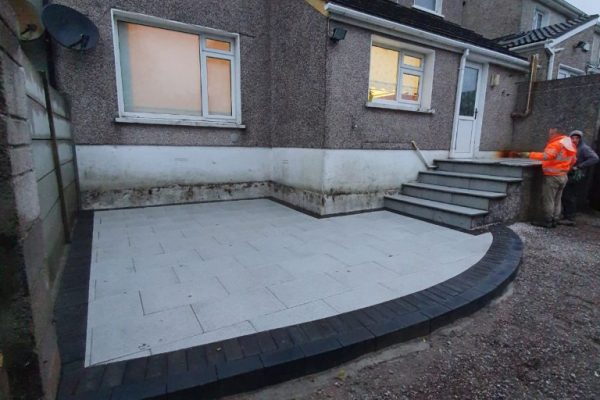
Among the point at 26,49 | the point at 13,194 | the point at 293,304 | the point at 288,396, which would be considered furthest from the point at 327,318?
the point at 26,49

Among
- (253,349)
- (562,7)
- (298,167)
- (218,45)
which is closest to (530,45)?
(562,7)

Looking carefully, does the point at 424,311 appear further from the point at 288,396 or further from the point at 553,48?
the point at 553,48

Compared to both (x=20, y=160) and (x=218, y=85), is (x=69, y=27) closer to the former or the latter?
(x=218, y=85)

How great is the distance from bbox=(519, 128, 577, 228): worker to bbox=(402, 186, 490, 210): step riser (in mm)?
1378

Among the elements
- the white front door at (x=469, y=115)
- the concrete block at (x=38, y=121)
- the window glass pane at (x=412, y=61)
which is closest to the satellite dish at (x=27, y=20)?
the concrete block at (x=38, y=121)

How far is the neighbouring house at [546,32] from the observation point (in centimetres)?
927

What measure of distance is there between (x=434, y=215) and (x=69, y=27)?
6.55 meters

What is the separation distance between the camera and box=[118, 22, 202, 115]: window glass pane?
18.0ft

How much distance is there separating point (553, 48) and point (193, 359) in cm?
1217

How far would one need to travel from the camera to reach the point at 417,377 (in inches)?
75.8

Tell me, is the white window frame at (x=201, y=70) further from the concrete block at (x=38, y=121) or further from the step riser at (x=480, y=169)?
the step riser at (x=480, y=169)

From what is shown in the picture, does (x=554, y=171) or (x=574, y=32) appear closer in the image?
(x=554, y=171)

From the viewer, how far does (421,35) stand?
228 inches

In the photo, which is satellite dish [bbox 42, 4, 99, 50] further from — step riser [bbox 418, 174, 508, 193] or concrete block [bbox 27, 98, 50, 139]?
step riser [bbox 418, 174, 508, 193]
